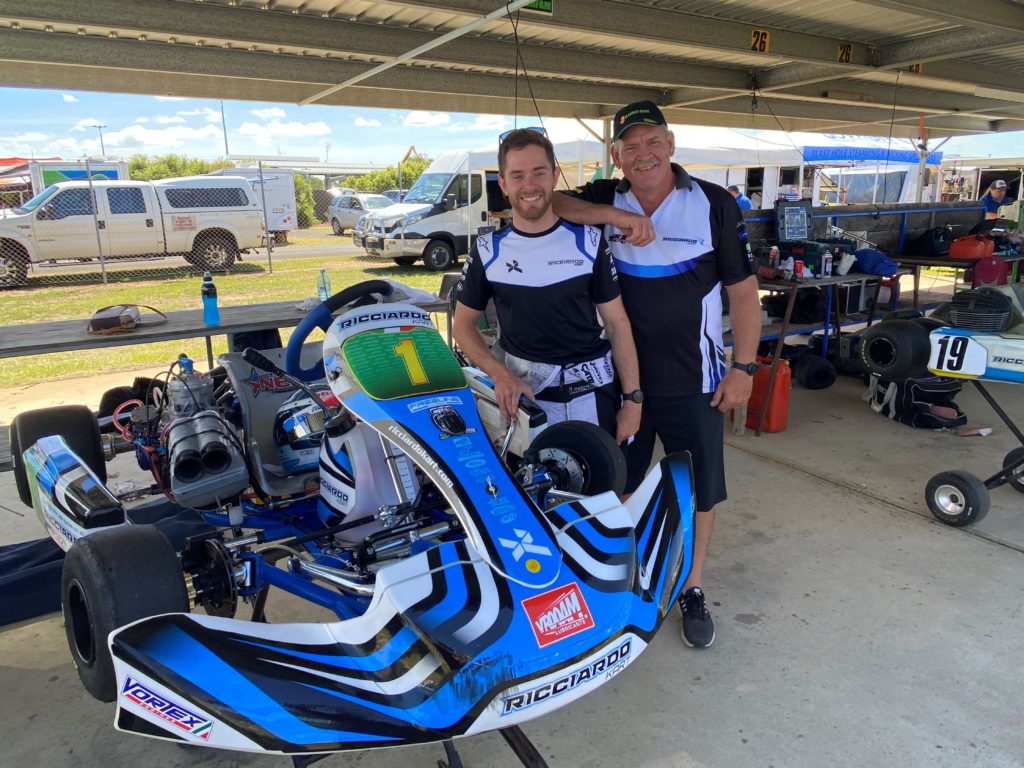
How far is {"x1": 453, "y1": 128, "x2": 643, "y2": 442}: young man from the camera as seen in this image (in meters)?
2.65

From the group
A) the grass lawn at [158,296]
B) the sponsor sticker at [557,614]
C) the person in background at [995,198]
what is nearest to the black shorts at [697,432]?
the sponsor sticker at [557,614]

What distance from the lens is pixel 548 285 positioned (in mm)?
2666

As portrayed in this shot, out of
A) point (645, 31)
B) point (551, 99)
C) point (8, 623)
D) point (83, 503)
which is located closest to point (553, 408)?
point (83, 503)

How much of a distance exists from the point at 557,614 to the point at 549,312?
1.23 m

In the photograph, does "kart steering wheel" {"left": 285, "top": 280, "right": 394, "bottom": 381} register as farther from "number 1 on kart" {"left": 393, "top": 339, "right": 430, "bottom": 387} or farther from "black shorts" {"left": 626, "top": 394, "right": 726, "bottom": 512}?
"black shorts" {"left": 626, "top": 394, "right": 726, "bottom": 512}

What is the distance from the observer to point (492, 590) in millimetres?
1826

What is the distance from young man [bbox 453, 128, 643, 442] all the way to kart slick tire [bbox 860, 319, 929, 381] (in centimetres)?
199

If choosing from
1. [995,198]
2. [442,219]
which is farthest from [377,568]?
[442,219]

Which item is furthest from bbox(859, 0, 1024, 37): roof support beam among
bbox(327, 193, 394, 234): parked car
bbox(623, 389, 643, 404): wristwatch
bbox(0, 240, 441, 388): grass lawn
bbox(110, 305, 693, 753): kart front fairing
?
bbox(327, 193, 394, 234): parked car

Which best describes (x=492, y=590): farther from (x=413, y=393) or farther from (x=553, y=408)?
(x=553, y=408)

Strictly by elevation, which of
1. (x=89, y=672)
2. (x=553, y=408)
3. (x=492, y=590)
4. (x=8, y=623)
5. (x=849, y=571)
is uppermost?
(x=553, y=408)

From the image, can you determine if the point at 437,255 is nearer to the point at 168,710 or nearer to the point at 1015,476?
the point at 1015,476

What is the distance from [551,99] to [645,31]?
2.37 metres

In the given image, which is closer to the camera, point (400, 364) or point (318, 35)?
point (400, 364)
